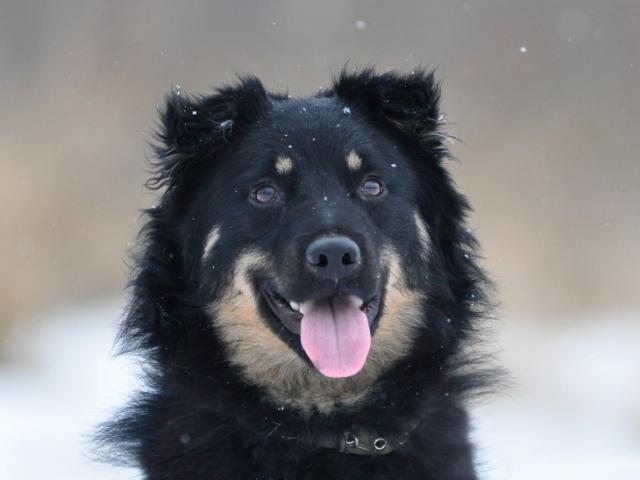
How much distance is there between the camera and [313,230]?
4.79 meters

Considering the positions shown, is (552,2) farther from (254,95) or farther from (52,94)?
(254,95)

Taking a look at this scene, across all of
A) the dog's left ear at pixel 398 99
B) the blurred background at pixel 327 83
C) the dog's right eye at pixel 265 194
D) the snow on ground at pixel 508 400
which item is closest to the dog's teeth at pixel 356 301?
the dog's right eye at pixel 265 194

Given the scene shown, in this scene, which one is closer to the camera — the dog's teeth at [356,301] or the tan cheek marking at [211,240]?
the dog's teeth at [356,301]

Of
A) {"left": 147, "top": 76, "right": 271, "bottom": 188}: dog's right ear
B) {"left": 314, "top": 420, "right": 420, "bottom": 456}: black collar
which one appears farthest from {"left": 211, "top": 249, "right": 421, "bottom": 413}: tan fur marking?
{"left": 147, "top": 76, "right": 271, "bottom": 188}: dog's right ear

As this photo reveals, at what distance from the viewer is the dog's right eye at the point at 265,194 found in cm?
510

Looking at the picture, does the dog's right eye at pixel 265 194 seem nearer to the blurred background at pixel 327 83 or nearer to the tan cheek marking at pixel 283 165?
the tan cheek marking at pixel 283 165

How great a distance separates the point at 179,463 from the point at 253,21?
51.1 feet

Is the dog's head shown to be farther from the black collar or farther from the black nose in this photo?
the black collar

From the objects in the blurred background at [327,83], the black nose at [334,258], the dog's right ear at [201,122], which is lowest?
the black nose at [334,258]

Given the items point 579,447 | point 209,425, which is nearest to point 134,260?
point 209,425

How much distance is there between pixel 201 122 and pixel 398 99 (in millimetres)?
968

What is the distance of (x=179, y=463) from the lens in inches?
193

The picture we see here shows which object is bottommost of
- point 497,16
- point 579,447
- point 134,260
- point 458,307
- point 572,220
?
point 579,447

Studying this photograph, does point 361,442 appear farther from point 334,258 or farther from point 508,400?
point 508,400
